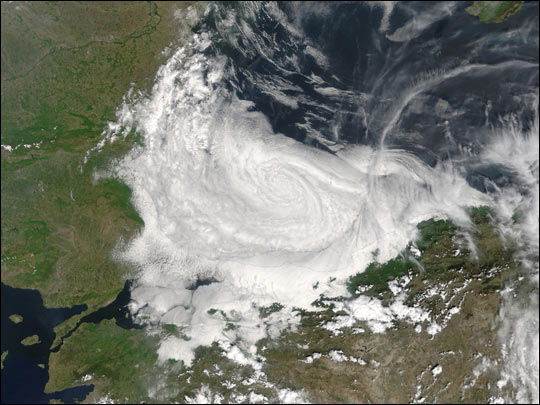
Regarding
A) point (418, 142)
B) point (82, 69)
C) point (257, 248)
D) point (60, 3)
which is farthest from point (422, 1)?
point (60, 3)

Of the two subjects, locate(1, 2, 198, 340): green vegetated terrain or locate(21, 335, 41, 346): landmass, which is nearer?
locate(1, 2, 198, 340): green vegetated terrain

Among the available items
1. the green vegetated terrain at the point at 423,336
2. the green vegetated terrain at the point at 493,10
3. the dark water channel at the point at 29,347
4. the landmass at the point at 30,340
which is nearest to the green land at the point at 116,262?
the green vegetated terrain at the point at 423,336

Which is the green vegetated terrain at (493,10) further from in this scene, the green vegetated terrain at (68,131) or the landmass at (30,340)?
the landmass at (30,340)

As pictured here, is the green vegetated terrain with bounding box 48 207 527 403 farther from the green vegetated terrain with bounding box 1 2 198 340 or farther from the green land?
the green vegetated terrain with bounding box 1 2 198 340

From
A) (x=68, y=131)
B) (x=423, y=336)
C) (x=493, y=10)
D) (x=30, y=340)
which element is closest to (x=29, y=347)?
(x=30, y=340)

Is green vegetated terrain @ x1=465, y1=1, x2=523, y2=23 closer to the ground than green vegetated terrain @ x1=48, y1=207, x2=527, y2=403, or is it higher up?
higher up

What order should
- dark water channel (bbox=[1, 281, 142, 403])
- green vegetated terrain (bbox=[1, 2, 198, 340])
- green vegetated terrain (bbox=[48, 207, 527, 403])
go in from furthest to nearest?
dark water channel (bbox=[1, 281, 142, 403])
green vegetated terrain (bbox=[1, 2, 198, 340])
green vegetated terrain (bbox=[48, 207, 527, 403])

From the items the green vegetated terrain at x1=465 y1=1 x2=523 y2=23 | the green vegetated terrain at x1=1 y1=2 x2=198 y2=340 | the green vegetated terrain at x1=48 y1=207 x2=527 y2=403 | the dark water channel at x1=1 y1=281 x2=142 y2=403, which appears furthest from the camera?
the dark water channel at x1=1 y1=281 x2=142 y2=403

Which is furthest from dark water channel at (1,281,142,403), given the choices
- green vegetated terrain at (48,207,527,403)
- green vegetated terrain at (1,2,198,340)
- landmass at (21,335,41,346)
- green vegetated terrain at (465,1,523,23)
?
green vegetated terrain at (465,1,523,23)
